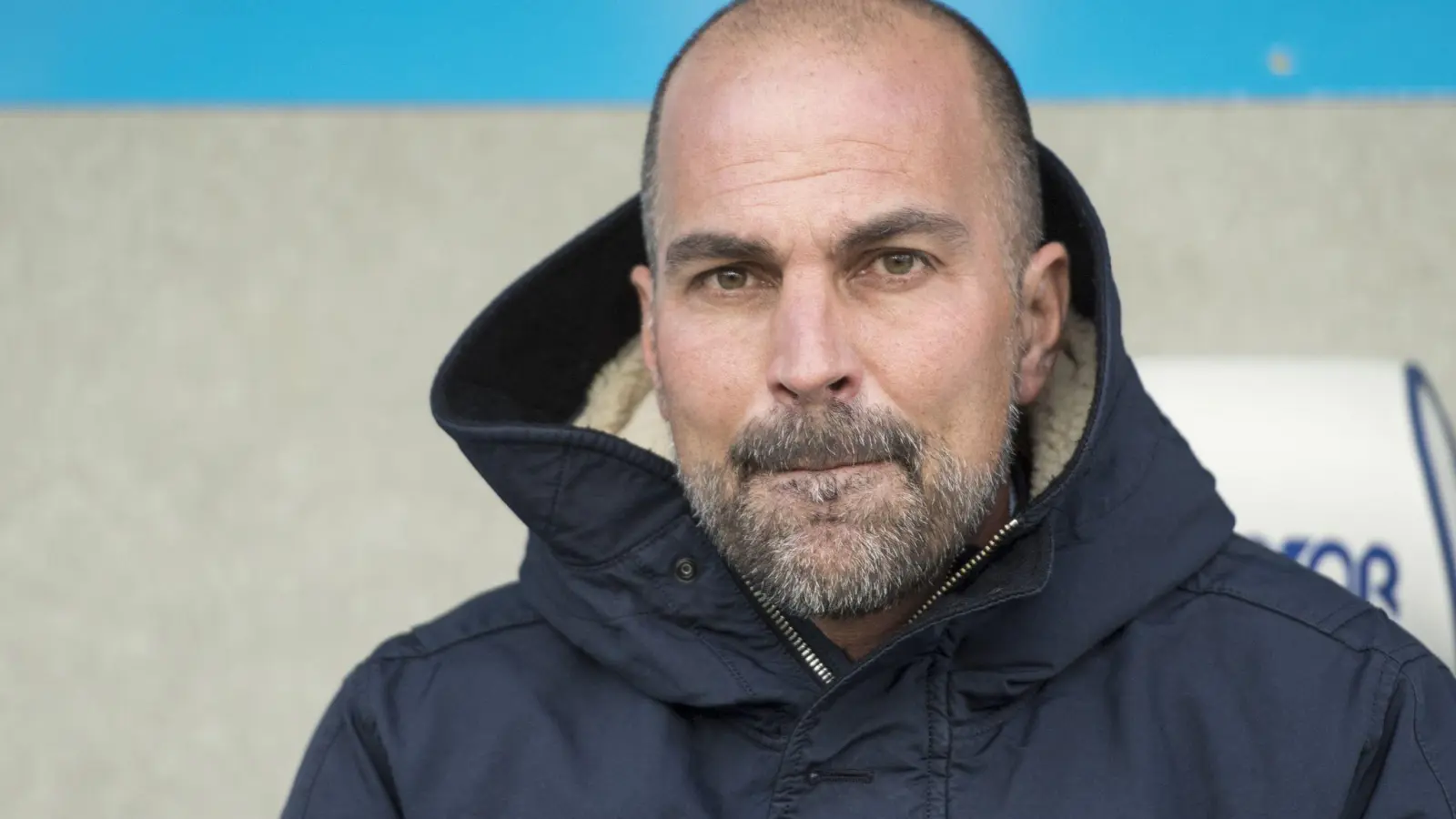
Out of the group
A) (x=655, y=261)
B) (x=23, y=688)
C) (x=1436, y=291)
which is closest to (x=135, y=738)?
(x=23, y=688)

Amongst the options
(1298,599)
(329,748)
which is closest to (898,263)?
(1298,599)

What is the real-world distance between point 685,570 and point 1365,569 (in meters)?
0.57

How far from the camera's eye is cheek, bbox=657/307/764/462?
4.21ft

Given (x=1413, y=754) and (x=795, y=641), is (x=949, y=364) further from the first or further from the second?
(x=1413, y=754)

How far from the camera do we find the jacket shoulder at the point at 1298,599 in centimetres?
125

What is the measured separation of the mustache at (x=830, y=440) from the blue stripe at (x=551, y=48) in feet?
3.26

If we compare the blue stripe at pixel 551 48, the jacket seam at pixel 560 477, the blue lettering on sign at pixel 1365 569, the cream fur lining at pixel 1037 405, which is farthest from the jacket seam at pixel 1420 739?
the blue stripe at pixel 551 48

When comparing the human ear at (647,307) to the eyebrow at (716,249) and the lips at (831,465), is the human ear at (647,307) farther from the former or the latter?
the lips at (831,465)

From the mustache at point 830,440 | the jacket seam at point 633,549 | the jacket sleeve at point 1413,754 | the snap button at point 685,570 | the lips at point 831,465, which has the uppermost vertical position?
the mustache at point 830,440

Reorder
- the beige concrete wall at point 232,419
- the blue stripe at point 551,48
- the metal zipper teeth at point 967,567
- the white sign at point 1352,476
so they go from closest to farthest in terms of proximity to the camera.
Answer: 1. the metal zipper teeth at point 967,567
2. the white sign at point 1352,476
3. the blue stripe at point 551,48
4. the beige concrete wall at point 232,419

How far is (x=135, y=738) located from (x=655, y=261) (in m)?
1.48

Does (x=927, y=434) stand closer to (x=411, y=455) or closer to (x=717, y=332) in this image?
(x=717, y=332)

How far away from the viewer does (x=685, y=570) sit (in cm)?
133

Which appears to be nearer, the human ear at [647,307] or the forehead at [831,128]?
the forehead at [831,128]
